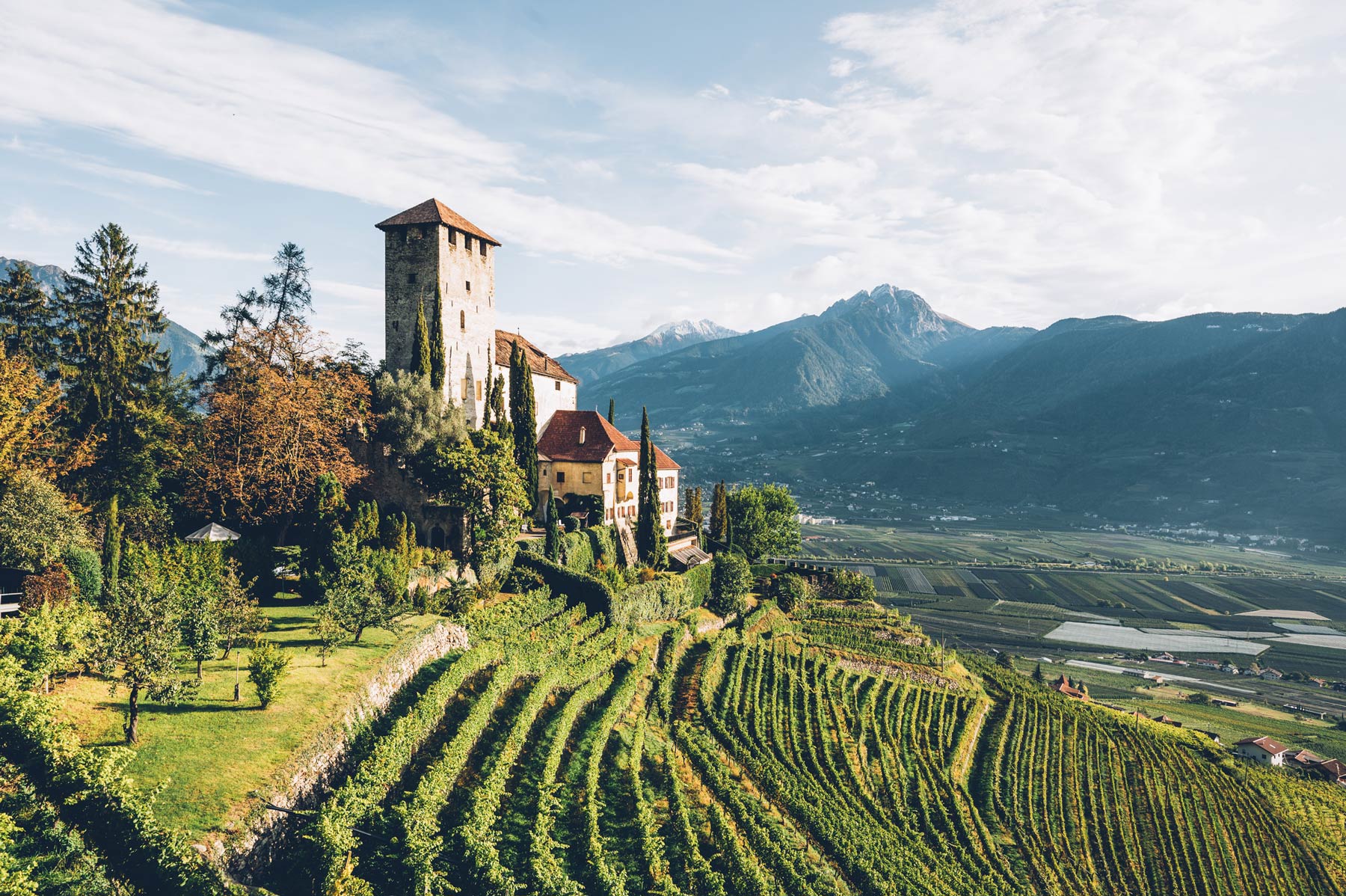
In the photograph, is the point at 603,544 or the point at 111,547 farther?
the point at 603,544

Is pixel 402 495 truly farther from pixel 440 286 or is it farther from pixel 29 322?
pixel 29 322

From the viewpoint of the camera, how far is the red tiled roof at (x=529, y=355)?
67062 millimetres

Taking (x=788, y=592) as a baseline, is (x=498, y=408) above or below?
above

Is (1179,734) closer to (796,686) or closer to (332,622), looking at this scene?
(796,686)

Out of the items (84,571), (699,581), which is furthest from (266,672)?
(699,581)

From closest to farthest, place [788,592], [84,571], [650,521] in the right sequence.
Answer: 1. [84,571]
2. [650,521]
3. [788,592]

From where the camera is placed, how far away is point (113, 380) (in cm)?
4269

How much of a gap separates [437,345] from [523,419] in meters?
8.86

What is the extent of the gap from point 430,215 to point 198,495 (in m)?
27.0

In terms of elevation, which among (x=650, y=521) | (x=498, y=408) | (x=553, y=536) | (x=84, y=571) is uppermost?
(x=498, y=408)

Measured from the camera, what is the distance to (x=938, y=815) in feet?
131

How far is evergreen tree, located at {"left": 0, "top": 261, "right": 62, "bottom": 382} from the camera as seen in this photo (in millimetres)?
43062

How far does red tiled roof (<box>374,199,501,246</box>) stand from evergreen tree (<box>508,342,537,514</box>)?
11.3 meters

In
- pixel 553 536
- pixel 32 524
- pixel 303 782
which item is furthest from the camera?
pixel 553 536
